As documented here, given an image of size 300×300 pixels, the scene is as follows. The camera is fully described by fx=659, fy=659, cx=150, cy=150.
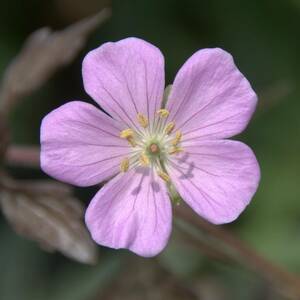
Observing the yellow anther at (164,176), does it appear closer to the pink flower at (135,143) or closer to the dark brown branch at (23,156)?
the pink flower at (135,143)

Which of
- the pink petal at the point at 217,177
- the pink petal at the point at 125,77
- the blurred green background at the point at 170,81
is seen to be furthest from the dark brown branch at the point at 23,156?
the blurred green background at the point at 170,81

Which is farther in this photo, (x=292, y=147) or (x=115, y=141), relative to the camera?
(x=292, y=147)

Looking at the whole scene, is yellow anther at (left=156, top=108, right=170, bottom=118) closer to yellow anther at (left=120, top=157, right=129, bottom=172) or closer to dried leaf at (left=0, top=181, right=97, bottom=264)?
yellow anther at (left=120, top=157, right=129, bottom=172)

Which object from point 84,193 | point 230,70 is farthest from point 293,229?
point 230,70

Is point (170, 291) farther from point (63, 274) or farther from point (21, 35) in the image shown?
point (21, 35)

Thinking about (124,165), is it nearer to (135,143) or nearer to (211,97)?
(135,143)

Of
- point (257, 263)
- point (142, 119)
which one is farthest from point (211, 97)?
→ point (257, 263)

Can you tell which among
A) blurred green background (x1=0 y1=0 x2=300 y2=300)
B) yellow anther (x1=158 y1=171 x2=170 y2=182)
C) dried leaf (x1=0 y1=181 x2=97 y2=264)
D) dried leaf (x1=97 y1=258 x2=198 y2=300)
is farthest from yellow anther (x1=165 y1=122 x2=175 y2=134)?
blurred green background (x1=0 y1=0 x2=300 y2=300)
